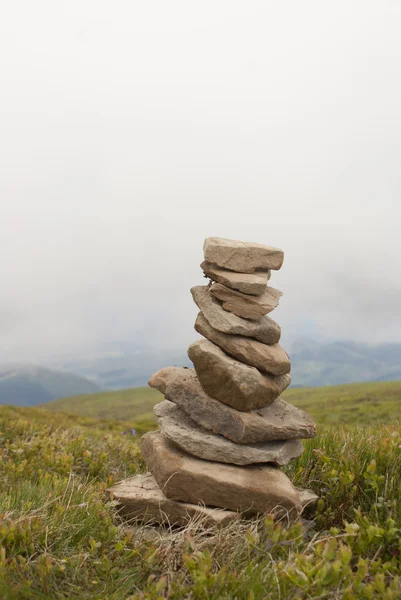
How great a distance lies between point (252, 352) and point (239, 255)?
7.50 ft

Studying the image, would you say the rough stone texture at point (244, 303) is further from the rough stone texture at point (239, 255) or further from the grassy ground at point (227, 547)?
the grassy ground at point (227, 547)

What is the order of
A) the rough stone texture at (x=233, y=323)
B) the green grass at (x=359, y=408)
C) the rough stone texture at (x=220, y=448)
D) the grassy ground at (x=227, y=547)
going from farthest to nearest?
1. the green grass at (x=359, y=408)
2. the rough stone texture at (x=233, y=323)
3. the rough stone texture at (x=220, y=448)
4. the grassy ground at (x=227, y=547)

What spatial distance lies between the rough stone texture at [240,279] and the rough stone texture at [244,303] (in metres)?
0.13

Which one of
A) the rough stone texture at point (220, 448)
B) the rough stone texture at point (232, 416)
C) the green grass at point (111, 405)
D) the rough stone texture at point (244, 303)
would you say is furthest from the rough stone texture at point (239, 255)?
the green grass at point (111, 405)

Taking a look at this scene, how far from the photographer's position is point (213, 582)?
676cm

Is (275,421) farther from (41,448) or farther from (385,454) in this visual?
(41,448)

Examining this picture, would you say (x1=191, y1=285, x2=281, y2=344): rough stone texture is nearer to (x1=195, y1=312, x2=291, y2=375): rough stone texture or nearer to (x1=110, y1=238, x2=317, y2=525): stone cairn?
(x1=110, y1=238, x2=317, y2=525): stone cairn

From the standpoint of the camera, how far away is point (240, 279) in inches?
429

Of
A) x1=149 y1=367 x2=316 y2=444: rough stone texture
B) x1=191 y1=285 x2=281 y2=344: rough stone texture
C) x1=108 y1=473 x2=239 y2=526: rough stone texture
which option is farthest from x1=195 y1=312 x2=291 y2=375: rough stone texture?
x1=108 y1=473 x2=239 y2=526: rough stone texture

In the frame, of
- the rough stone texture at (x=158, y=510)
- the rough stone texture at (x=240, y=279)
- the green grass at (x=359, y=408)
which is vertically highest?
the rough stone texture at (x=240, y=279)

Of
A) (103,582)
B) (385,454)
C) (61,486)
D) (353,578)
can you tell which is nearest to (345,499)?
(385,454)

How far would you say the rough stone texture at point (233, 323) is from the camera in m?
10.7

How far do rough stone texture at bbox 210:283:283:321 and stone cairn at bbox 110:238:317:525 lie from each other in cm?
2

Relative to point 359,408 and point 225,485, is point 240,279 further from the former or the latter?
point 359,408
